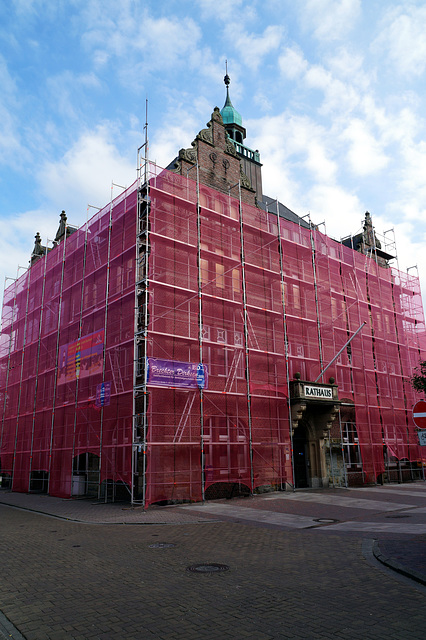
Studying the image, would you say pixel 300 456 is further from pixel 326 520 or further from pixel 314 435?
pixel 326 520

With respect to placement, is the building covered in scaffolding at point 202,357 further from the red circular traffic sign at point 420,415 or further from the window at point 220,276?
the red circular traffic sign at point 420,415

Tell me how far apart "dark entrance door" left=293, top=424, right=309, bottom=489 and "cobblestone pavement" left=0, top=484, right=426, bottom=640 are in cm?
1158

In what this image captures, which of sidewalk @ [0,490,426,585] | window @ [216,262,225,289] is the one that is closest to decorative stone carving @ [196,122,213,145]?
window @ [216,262,225,289]

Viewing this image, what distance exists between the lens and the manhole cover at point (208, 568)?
8.50 m

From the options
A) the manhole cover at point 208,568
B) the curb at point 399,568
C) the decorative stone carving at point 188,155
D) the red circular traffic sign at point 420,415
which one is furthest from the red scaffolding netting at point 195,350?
the red circular traffic sign at point 420,415

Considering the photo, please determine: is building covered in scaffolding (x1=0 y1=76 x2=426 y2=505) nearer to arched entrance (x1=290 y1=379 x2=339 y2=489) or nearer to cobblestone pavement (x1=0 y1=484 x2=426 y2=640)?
arched entrance (x1=290 y1=379 x2=339 y2=489)

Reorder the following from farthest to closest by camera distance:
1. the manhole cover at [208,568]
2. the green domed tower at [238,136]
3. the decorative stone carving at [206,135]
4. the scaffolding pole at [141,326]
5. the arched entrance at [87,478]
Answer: the green domed tower at [238,136] < the decorative stone carving at [206,135] < the arched entrance at [87,478] < the scaffolding pole at [141,326] < the manhole cover at [208,568]

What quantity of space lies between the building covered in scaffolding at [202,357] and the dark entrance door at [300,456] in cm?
11

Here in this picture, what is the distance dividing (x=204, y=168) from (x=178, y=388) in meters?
12.8

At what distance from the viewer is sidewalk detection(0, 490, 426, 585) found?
8.71 meters

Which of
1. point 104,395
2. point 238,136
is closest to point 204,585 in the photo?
point 104,395

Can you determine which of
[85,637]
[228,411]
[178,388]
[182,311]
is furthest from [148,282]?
[85,637]

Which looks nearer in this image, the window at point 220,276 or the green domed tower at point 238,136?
the window at point 220,276

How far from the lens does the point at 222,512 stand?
1688 centimetres
